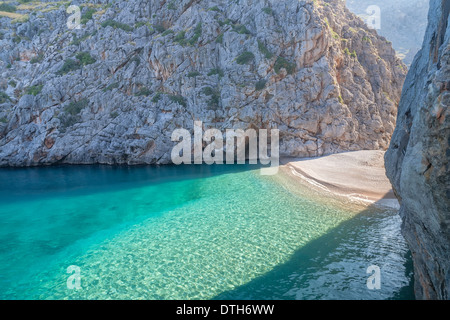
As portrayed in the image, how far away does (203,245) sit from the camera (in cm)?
1396

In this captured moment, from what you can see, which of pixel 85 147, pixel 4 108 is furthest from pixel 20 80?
pixel 85 147

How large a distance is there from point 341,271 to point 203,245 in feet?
22.2

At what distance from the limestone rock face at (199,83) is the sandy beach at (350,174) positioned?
492cm

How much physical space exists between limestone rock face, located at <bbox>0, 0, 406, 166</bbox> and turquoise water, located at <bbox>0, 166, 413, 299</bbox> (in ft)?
58.2

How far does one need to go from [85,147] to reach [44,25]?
35.9m

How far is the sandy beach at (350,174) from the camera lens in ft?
68.5

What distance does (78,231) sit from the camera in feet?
56.2

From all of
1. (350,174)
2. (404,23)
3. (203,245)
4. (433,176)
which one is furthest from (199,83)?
(404,23)

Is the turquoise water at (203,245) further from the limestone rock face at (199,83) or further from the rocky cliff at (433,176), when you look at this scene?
the limestone rock face at (199,83)

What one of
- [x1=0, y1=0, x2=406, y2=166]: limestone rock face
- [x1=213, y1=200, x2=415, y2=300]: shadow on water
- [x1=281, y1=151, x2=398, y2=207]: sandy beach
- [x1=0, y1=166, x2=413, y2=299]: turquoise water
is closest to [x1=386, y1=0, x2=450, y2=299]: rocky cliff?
[x1=213, y1=200, x2=415, y2=300]: shadow on water

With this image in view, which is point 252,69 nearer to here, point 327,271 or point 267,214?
point 267,214

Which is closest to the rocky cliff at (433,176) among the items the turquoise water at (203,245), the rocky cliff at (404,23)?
the turquoise water at (203,245)

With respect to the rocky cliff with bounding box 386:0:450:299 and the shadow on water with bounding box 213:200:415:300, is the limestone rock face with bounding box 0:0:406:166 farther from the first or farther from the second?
the rocky cliff with bounding box 386:0:450:299

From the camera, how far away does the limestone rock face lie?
38.7 meters
